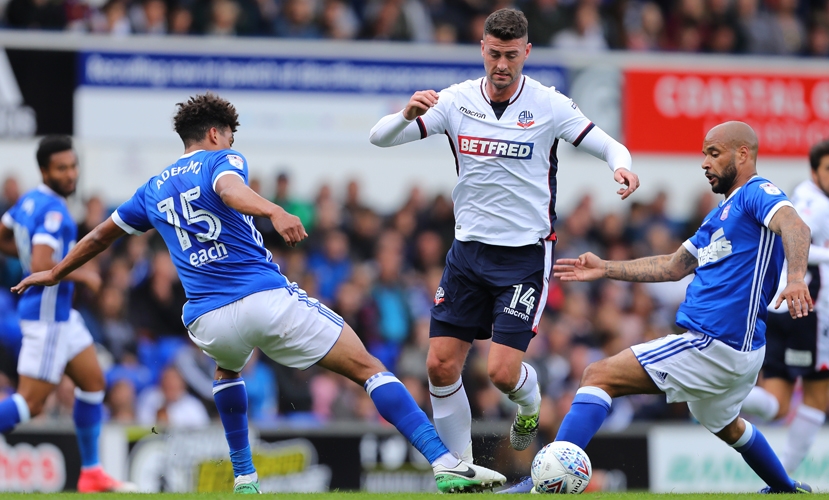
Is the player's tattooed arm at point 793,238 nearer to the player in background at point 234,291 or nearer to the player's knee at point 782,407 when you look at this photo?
the player in background at point 234,291

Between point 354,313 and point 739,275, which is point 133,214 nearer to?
point 739,275

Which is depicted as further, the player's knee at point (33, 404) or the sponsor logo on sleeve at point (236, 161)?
the player's knee at point (33, 404)

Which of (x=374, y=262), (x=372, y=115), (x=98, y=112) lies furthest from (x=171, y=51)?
(x=374, y=262)

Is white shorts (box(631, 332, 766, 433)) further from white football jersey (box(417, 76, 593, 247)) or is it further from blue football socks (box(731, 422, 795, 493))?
white football jersey (box(417, 76, 593, 247))

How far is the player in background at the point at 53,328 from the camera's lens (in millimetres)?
9133

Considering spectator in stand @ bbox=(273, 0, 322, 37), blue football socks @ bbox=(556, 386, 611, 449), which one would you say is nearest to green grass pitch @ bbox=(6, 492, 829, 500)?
blue football socks @ bbox=(556, 386, 611, 449)

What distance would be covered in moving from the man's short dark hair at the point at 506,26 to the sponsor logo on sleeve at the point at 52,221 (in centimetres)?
394

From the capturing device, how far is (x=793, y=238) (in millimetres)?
6402

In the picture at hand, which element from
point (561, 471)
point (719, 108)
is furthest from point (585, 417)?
point (719, 108)

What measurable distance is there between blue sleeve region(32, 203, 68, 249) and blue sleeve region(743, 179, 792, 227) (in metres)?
5.28

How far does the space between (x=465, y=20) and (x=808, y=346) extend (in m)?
8.96

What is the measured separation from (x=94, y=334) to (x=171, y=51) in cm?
413

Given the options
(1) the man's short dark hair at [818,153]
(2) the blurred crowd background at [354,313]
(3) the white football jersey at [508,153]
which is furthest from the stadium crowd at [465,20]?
(3) the white football jersey at [508,153]

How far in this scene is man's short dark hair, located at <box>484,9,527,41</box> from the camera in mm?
7113
